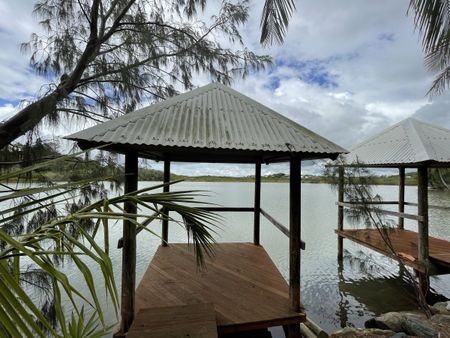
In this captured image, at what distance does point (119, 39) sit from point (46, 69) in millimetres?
1508

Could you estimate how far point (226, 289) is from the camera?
3721 millimetres

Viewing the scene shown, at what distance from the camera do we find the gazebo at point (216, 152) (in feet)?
9.29

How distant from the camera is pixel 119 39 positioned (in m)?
5.23

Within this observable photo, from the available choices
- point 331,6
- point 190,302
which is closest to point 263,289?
point 190,302

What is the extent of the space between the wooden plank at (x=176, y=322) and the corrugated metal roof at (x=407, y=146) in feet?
13.8

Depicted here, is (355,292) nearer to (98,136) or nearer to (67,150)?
(98,136)

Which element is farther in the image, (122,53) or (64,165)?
(122,53)

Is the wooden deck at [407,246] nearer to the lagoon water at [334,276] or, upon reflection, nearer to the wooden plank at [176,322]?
the lagoon water at [334,276]

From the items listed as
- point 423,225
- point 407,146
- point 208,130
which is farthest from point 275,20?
point 423,225

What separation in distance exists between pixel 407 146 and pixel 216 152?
5330 millimetres

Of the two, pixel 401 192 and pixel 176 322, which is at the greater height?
pixel 401 192

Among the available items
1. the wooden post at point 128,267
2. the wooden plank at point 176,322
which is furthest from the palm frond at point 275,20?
the wooden plank at point 176,322

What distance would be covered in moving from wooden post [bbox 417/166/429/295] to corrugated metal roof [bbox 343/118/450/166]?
360 mm

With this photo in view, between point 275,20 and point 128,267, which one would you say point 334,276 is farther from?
point 275,20
